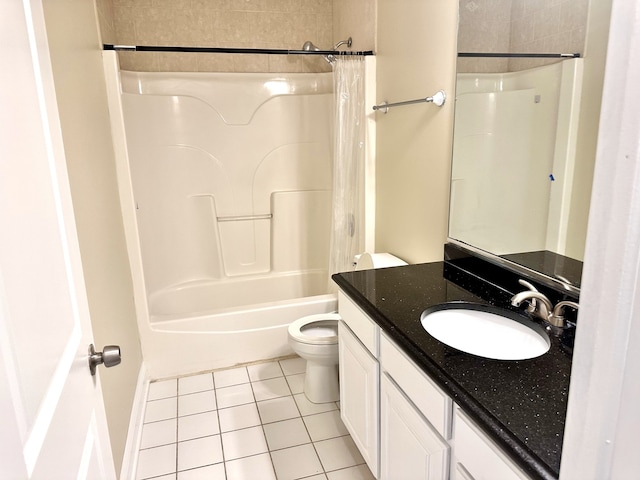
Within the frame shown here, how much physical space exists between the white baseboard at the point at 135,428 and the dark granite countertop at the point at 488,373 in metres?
1.19

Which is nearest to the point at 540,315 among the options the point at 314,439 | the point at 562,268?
the point at 562,268

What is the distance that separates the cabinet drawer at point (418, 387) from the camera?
1.13 m

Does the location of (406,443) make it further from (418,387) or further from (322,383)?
(322,383)

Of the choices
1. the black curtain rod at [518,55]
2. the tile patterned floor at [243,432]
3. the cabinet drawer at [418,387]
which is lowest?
the tile patterned floor at [243,432]

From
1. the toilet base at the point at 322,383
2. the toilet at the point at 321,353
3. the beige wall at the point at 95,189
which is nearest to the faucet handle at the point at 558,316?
the toilet at the point at 321,353

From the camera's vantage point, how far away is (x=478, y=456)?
991 millimetres

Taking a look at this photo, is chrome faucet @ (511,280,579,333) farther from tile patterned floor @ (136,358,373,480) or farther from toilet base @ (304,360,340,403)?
toilet base @ (304,360,340,403)

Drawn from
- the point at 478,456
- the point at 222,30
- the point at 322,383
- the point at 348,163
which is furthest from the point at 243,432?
the point at 222,30

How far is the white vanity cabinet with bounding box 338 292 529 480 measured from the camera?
1.02m

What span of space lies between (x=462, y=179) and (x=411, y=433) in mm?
1042

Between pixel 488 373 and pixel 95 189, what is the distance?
1609mm

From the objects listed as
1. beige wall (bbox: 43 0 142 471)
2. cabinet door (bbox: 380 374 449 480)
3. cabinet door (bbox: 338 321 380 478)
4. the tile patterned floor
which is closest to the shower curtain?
the tile patterned floor

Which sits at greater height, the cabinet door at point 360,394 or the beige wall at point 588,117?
the beige wall at point 588,117

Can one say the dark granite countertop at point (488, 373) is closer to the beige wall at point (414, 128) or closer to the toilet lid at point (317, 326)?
the beige wall at point (414, 128)
